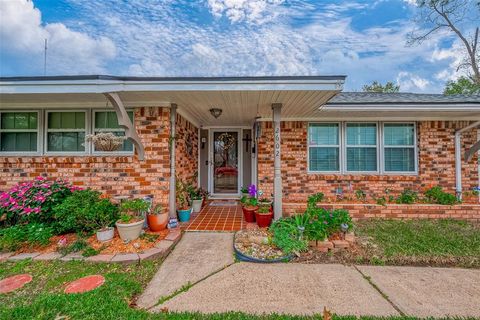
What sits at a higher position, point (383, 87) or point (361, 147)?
point (383, 87)

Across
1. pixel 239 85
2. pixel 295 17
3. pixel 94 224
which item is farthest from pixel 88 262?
pixel 295 17

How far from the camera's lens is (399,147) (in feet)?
18.2

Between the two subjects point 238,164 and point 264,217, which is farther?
point 238,164

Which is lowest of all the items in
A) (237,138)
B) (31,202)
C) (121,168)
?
(31,202)

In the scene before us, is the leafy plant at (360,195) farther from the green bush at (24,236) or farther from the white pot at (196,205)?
the green bush at (24,236)

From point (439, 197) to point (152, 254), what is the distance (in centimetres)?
608

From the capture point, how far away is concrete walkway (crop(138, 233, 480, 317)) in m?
2.08

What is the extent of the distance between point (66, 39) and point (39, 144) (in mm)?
6663

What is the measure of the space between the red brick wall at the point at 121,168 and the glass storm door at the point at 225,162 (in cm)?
273

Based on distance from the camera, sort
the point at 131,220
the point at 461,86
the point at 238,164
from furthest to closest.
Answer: the point at 461,86 → the point at 238,164 → the point at 131,220

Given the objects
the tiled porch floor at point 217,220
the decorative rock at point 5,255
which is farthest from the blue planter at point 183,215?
the decorative rock at point 5,255

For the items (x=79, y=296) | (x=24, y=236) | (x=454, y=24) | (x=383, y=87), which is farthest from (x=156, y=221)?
(x=383, y=87)

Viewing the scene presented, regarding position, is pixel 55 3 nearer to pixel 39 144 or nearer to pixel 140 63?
pixel 140 63

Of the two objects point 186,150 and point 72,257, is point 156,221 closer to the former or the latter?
point 72,257
